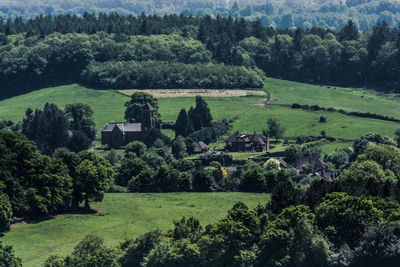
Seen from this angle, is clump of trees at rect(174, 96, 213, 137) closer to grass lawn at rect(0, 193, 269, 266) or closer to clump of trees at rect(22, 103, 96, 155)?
clump of trees at rect(22, 103, 96, 155)

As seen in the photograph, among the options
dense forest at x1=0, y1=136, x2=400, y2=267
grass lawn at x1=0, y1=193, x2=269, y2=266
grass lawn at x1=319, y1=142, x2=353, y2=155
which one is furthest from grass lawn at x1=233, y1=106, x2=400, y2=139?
dense forest at x1=0, y1=136, x2=400, y2=267

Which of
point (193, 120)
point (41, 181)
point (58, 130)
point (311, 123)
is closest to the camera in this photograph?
point (41, 181)

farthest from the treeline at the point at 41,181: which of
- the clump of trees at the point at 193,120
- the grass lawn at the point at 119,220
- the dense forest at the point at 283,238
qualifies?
the clump of trees at the point at 193,120

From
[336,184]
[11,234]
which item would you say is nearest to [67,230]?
[11,234]

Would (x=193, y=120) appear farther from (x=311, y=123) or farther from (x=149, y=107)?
(x=311, y=123)

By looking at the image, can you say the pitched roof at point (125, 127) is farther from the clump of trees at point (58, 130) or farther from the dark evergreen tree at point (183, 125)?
the dark evergreen tree at point (183, 125)

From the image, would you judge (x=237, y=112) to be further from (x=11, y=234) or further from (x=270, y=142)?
(x=11, y=234)

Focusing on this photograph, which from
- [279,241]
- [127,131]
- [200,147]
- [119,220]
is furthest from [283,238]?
[127,131]
